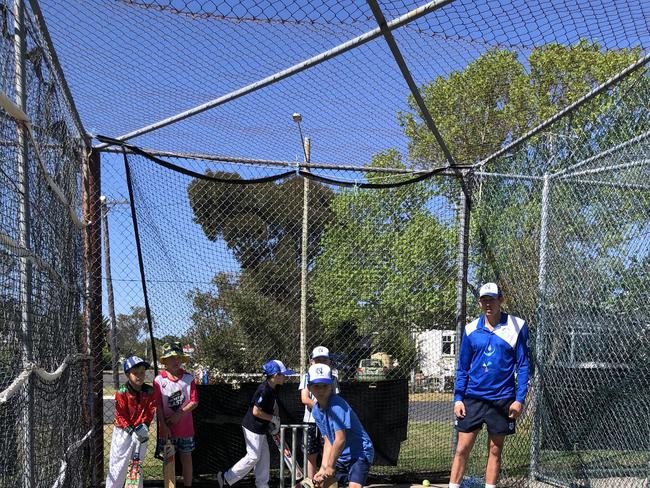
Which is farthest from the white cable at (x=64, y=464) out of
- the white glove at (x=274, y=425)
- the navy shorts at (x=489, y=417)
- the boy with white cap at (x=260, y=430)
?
the navy shorts at (x=489, y=417)

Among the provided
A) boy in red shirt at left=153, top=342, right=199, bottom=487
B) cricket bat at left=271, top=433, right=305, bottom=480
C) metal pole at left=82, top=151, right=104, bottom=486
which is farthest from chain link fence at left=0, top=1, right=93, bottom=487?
cricket bat at left=271, top=433, right=305, bottom=480

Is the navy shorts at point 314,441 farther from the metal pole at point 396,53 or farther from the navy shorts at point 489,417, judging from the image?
the metal pole at point 396,53

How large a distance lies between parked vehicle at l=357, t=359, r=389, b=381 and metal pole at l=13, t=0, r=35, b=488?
4483 mm

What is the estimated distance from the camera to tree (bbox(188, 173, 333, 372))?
691 centimetres

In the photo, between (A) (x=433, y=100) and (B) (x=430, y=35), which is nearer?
(B) (x=430, y=35)

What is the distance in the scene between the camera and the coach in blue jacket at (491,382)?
530cm

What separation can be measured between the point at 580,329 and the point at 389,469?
2.61m

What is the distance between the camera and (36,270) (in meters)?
3.42

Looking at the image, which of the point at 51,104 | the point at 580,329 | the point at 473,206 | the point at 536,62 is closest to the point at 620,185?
the point at 580,329

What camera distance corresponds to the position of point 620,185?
5348mm

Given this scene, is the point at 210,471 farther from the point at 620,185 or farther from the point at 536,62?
the point at 536,62

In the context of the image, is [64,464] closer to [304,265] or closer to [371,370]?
[304,265]

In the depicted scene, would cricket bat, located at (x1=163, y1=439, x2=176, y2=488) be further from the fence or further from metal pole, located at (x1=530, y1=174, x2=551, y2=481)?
metal pole, located at (x1=530, y1=174, x2=551, y2=481)

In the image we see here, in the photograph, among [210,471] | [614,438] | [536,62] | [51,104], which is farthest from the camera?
[536,62]
